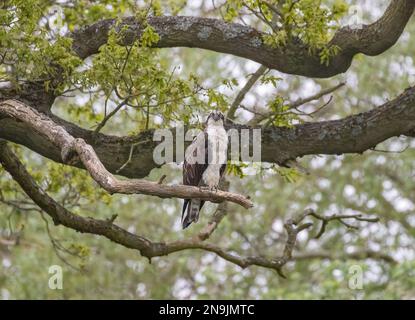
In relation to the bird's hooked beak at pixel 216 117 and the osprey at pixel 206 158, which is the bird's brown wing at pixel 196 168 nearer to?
the osprey at pixel 206 158

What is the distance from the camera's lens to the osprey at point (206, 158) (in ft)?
20.4

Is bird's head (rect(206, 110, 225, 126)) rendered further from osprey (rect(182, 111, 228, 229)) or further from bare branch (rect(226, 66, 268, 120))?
bare branch (rect(226, 66, 268, 120))

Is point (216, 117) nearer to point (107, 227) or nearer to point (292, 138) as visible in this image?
point (292, 138)

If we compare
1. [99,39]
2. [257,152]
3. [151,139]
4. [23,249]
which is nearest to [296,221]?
[257,152]

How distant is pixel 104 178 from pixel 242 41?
1.99 metres

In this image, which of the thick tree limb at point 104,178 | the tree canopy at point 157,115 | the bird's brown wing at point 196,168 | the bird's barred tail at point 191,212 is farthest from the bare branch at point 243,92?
the thick tree limb at point 104,178

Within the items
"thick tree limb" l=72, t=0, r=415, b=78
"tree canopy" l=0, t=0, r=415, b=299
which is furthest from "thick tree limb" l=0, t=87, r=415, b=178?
"thick tree limb" l=72, t=0, r=415, b=78

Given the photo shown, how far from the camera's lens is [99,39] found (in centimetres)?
638

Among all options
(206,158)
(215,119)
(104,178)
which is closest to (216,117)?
(215,119)

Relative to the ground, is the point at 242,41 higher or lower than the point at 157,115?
higher

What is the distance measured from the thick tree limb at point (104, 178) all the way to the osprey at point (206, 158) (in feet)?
3.94

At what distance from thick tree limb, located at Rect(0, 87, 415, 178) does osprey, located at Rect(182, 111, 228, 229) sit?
13.0 inches

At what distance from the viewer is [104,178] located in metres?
4.76
